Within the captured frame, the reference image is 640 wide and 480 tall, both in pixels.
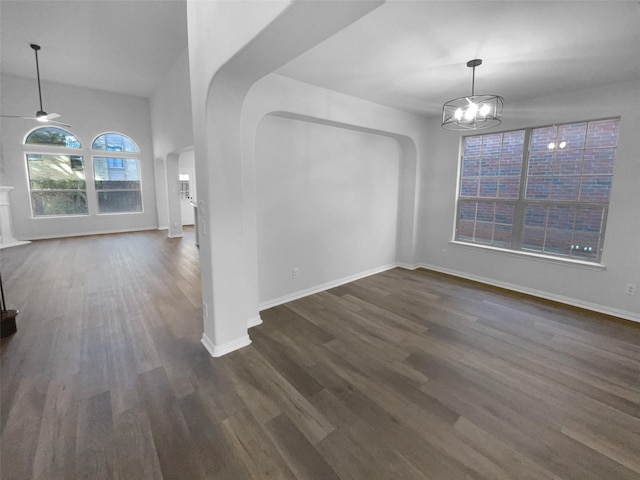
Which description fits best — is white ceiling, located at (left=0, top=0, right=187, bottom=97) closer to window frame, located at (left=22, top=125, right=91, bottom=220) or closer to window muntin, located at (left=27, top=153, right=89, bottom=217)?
window frame, located at (left=22, top=125, right=91, bottom=220)

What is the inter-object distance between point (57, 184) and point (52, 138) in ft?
3.75

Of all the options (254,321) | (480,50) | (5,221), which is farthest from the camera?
(5,221)

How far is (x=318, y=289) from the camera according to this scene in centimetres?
412

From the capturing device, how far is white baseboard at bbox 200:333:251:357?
101 inches

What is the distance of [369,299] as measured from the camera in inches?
152

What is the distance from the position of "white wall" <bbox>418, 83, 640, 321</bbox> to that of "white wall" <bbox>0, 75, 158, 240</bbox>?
26.9 feet

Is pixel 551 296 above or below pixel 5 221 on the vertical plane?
below

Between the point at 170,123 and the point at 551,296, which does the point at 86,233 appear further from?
the point at 551,296

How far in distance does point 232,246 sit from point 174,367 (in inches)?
43.7

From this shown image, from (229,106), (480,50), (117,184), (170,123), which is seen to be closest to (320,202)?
(229,106)

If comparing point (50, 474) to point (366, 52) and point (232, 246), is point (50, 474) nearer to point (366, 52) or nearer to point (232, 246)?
point (232, 246)

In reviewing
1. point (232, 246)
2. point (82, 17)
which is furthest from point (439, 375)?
point (82, 17)

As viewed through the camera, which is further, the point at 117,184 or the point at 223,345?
the point at 117,184

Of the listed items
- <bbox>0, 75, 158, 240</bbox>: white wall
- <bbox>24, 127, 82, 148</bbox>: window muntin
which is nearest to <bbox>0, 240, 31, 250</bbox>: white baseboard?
<bbox>0, 75, 158, 240</bbox>: white wall
